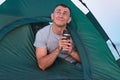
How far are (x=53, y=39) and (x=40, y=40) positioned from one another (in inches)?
5.9

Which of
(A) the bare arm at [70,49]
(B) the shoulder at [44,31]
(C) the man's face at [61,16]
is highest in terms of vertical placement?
(C) the man's face at [61,16]

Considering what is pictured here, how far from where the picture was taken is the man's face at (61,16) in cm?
507

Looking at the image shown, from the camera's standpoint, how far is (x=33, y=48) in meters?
5.32

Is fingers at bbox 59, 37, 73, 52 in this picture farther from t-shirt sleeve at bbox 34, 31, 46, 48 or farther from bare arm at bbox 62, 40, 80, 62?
t-shirt sleeve at bbox 34, 31, 46, 48

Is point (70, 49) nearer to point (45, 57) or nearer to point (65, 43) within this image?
point (65, 43)

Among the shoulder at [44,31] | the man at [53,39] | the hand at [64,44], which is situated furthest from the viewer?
the shoulder at [44,31]

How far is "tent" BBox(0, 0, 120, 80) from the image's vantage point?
16.8 feet

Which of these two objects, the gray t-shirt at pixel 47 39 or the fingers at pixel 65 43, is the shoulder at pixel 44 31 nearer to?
the gray t-shirt at pixel 47 39

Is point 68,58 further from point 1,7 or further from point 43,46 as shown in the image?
point 1,7

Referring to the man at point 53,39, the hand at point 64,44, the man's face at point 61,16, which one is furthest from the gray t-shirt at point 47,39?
the hand at point 64,44

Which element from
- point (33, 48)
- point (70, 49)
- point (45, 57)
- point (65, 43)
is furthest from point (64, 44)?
point (33, 48)

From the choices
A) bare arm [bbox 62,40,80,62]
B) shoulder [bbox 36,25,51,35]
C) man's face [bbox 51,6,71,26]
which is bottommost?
bare arm [bbox 62,40,80,62]

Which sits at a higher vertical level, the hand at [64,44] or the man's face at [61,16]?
the man's face at [61,16]

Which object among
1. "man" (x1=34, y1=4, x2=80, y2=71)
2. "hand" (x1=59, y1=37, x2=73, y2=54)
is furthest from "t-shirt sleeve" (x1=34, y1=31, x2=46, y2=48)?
"hand" (x1=59, y1=37, x2=73, y2=54)
